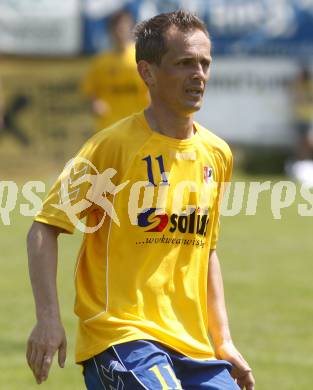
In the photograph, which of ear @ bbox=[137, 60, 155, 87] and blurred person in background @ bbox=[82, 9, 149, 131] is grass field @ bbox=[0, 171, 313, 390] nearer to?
blurred person in background @ bbox=[82, 9, 149, 131]

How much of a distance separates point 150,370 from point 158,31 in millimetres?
1359

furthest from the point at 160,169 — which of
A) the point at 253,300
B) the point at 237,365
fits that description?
the point at 253,300

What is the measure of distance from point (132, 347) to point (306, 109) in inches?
704

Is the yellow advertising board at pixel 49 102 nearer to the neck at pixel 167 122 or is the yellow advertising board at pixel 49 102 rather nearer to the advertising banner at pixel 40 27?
the advertising banner at pixel 40 27

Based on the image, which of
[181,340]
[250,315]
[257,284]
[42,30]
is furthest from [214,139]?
[42,30]

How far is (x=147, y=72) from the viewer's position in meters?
4.85

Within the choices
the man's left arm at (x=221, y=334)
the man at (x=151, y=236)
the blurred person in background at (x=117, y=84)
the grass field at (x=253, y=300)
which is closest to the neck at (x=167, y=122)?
the man at (x=151, y=236)

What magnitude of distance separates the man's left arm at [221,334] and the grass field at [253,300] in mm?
2580

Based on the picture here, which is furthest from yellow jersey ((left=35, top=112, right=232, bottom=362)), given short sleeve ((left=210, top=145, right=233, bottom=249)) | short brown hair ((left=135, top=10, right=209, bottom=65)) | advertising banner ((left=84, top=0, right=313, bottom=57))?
advertising banner ((left=84, top=0, right=313, bottom=57))

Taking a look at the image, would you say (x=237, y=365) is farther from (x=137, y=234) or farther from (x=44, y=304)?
(x=44, y=304)

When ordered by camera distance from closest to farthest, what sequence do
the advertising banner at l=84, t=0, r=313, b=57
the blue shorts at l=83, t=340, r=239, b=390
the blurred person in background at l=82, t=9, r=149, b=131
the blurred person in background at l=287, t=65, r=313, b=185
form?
the blue shorts at l=83, t=340, r=239, b=390, the blurred person in background at l=82, t=9, r=149, b=131, the blurred person in background at l=287, t=65, r=313, b=185, the advertising banner at l=84, t=0, r=313, b=57

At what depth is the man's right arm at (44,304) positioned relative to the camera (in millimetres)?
4336

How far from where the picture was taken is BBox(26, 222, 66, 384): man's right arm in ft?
14.2

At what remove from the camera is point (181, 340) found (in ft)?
15.2
